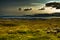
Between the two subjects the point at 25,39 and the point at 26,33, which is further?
the point at 26,33

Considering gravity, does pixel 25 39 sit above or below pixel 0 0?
above

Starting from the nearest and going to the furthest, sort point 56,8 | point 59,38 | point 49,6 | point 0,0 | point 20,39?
1. point 20,39
2. point 59,38
3. point 56,8
4. point 49,6
5. point 0,0

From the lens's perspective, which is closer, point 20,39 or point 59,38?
point 20,39

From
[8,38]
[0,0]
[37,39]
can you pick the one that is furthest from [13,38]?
[0,0]

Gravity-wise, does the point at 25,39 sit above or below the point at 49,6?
above

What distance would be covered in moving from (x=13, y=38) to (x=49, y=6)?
341 feet

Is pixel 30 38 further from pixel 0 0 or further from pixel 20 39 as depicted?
pixel 0 0

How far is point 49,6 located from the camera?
146250 millimetres

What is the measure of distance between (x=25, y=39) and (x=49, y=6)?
104 metres

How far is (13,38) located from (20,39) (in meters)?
1.51

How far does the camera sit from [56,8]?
129875mm

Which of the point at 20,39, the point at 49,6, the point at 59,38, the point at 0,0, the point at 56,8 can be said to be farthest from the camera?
the point at 0,0

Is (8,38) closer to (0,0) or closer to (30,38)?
(30,38)


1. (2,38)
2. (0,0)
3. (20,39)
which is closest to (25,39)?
(20,39)
